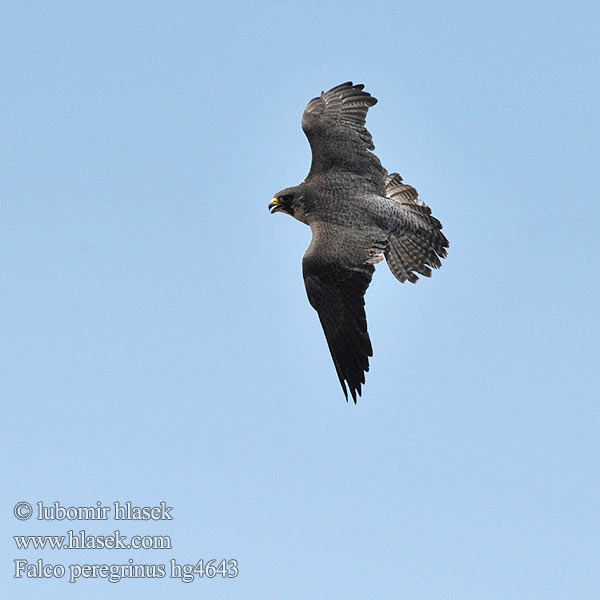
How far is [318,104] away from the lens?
23172mm

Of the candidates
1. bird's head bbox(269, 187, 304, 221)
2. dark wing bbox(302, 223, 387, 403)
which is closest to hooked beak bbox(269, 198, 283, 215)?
bird's head bbox(269, 187, 304, 221)

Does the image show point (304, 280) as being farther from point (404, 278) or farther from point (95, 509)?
point (95, 509)

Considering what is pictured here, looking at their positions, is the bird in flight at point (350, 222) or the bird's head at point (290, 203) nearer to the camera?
the bird in flight at point (350, 222)

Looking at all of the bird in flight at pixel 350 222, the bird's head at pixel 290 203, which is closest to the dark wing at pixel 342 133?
the bird in flight at pixel 350 222

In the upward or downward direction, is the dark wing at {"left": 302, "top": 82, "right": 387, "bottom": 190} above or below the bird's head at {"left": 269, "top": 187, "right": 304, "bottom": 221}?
above

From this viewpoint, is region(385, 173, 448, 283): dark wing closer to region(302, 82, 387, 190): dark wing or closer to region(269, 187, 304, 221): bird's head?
region(302, 82, 387, 190): dark wing

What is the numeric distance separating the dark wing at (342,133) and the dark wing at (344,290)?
5.89 feet

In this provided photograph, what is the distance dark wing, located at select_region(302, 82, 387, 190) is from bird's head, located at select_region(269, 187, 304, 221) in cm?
57

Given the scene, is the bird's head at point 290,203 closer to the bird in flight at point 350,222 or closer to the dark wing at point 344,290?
the bird in flight at point 350,222

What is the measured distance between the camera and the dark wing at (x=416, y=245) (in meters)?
21.9

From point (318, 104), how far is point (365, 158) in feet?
5.73

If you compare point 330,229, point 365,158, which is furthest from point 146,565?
point 365,158

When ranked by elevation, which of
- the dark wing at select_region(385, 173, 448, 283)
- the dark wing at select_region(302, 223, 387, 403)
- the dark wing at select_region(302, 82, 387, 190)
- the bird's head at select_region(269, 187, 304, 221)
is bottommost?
the dark wing at select_region(302, 223, 387, 403)

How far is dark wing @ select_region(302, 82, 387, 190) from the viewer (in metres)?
22.1
